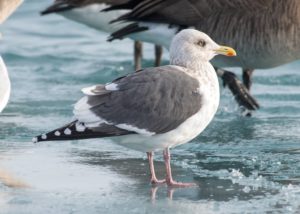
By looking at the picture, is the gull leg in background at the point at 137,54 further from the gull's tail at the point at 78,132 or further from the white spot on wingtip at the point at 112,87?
the gull's tail at the point at 78,132

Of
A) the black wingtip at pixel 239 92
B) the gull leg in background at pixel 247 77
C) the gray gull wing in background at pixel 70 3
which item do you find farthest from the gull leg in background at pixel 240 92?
the gray gull wing in background at pixel 70 3

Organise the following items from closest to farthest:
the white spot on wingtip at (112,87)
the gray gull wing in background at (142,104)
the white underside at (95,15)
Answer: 1. the gray gull wing in background at (142,104)
2. the white spot on wingtip at (112,87)
3. the white underside at (95,15)

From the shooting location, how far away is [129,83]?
6727mm

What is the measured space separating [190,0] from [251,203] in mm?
4128

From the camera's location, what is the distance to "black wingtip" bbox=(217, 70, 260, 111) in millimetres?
9750

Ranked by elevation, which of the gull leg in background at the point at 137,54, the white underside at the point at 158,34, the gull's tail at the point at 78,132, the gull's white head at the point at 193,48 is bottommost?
the gull leg in background at the point at 137,54

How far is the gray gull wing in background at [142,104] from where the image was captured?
6547 mm

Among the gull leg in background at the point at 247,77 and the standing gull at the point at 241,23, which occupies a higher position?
the standing gull at the point at 241,23

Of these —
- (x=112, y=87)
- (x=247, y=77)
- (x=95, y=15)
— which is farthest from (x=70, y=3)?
(x=112, y=87)

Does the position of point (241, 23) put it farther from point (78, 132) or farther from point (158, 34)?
point (78, 132)

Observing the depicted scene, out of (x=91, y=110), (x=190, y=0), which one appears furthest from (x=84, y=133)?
(x=190, y=0)

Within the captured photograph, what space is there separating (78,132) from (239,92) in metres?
3.80

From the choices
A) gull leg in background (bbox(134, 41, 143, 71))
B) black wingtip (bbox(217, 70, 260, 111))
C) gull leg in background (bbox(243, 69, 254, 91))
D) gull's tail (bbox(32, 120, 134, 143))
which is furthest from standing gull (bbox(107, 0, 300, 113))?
gull's tail (bbox(32, 120, 134, 143))

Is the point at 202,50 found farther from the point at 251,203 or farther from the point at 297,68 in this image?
the point at 297,68
